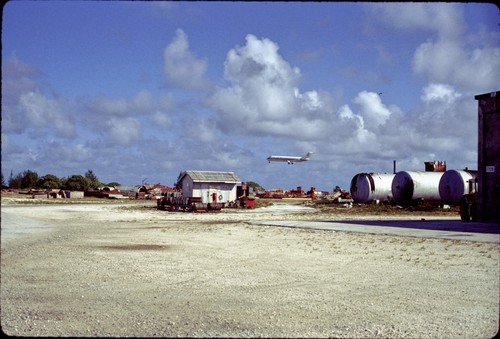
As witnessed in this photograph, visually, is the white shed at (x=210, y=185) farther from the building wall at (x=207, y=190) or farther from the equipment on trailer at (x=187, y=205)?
the equipment on trailer at (x=187, y=205)

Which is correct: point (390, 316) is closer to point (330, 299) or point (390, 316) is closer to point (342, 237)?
point (330, 299)

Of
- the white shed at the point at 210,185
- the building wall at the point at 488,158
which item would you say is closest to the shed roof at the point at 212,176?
the white shed at the point at 210,185

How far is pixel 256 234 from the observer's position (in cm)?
2109

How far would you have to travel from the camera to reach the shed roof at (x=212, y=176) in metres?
54.2

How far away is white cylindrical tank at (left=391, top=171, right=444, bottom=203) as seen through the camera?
4559 cm

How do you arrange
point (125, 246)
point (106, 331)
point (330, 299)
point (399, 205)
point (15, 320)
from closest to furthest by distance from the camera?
point (106, 331), point (15, 320), point (330, 299), point (125, 246), point (399, 205)

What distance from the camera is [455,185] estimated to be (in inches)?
1567

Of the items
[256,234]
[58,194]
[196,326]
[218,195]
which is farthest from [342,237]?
[58,194]

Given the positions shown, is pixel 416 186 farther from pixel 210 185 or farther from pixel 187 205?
pixel 210 185

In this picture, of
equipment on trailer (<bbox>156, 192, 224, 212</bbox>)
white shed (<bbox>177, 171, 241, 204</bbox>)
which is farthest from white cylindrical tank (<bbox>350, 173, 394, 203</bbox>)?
equipment on trailer (<bbox>156, 192, 224, 212</bbox>)

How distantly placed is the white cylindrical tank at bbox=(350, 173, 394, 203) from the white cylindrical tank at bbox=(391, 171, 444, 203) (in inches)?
122

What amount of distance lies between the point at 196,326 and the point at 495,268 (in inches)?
339

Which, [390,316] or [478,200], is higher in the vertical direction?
[478,200]

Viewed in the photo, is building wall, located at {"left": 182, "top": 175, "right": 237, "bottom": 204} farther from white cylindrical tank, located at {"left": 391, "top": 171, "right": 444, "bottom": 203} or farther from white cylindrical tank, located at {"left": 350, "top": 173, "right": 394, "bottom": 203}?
white cylindrical tank, located at {"left": 391, "top": 171, "right": 444, "bottom": 203}
